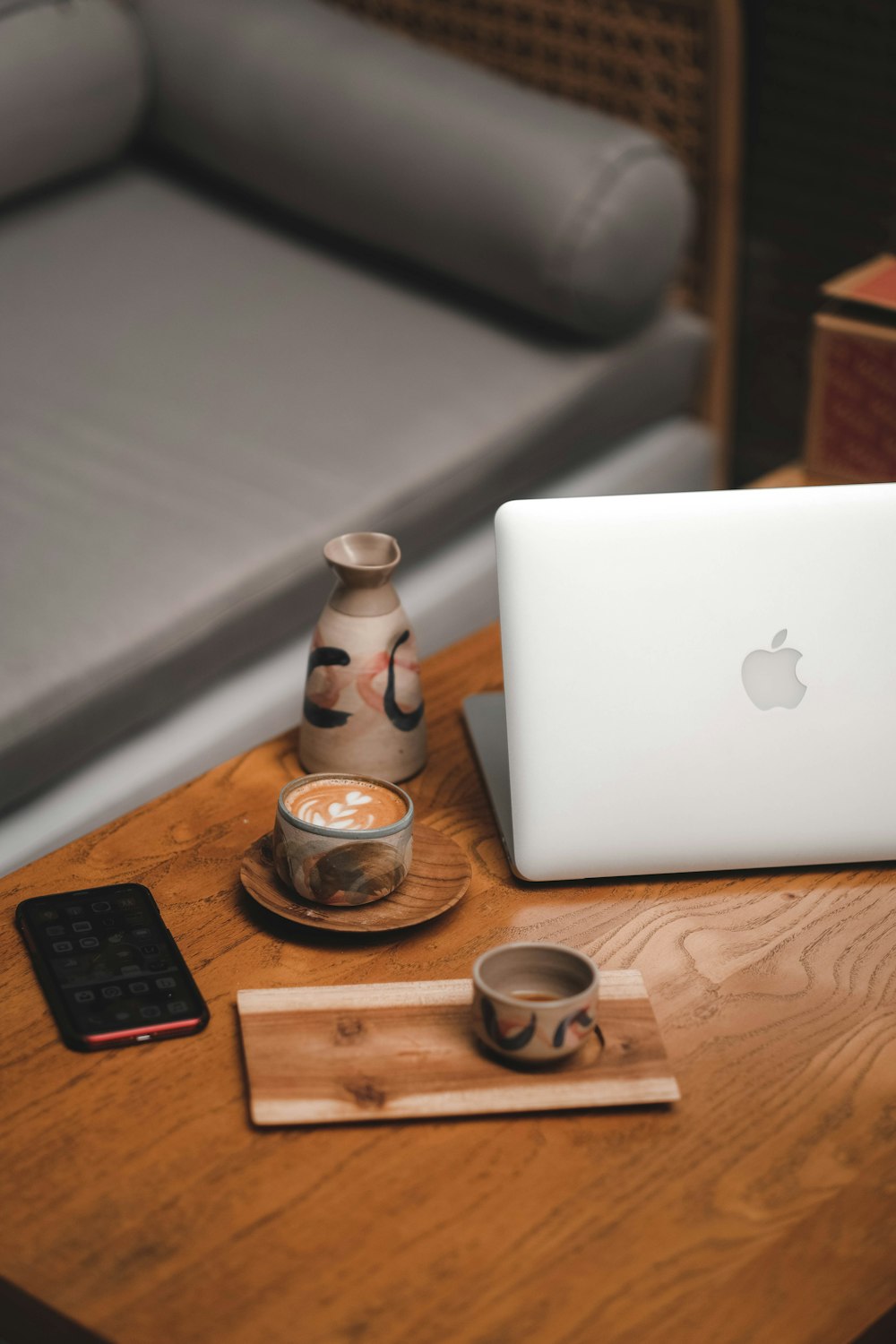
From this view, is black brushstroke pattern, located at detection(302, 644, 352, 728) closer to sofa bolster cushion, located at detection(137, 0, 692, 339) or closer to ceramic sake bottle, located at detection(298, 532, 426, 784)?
ceramic sake bottle, located at detection(298, 532, 426, 784)

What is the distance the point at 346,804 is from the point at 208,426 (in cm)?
76

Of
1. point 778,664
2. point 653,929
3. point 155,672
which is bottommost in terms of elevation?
point 155,672

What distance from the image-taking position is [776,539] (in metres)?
0.90

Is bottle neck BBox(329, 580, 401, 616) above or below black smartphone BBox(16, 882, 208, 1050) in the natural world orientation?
above

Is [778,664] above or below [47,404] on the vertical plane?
above

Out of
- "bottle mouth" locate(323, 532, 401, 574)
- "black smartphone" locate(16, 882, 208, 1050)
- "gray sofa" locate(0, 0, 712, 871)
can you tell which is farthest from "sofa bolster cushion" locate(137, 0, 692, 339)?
"black smartphone" locate(16, 882, 208, 1050)

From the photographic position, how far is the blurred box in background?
148cm

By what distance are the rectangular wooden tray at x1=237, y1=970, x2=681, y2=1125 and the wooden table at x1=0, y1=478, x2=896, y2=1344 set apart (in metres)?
0.01

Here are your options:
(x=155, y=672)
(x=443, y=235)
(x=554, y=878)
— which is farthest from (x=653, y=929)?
(x=443, y=235)

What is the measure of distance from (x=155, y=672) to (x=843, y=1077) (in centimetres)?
78

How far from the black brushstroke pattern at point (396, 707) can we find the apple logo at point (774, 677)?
0.24 meters

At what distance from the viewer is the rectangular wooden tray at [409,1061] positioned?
0.78 m

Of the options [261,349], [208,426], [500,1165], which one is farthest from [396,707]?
[261,349]

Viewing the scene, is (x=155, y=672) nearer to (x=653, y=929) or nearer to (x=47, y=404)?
(x=47, y=404)
